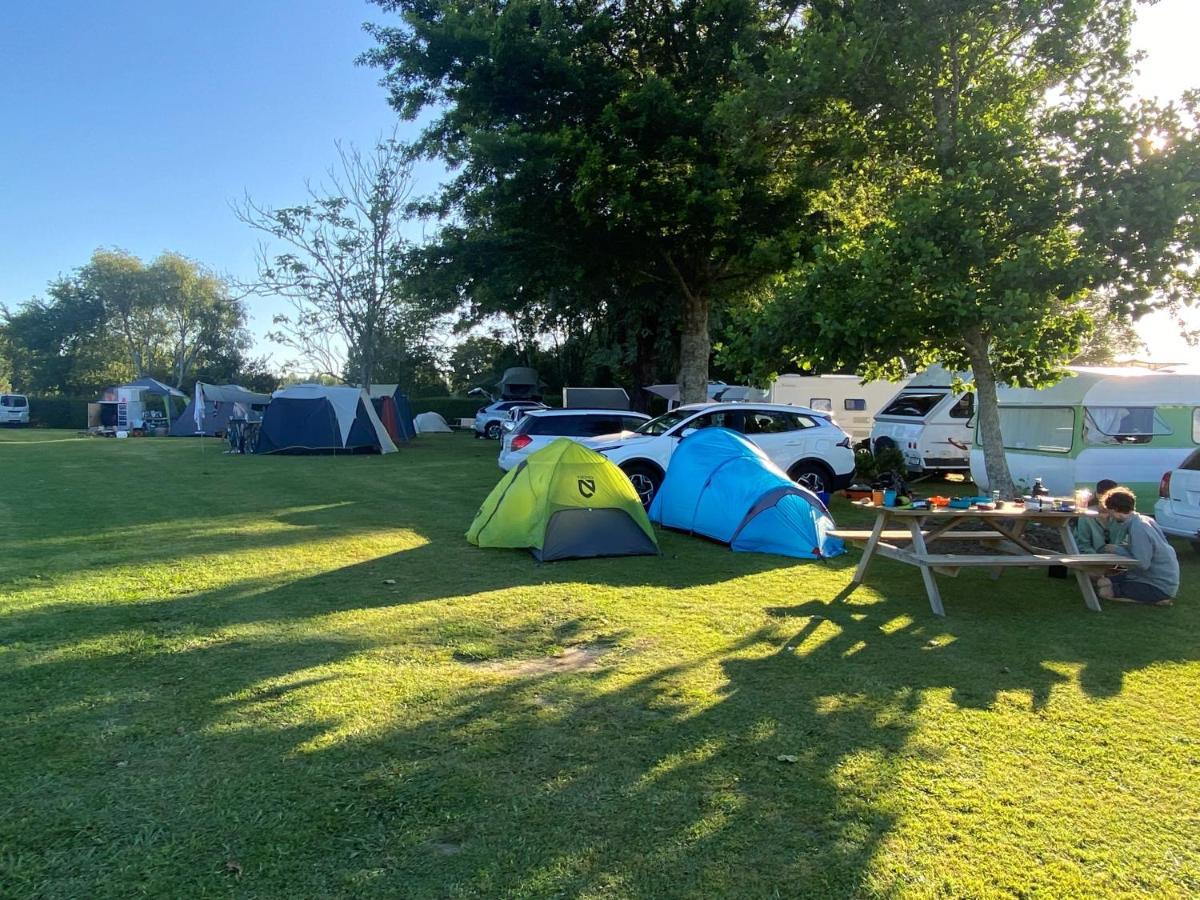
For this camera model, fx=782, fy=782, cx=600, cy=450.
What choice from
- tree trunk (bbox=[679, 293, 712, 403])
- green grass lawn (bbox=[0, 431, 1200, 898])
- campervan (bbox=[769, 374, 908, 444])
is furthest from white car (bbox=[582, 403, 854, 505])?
campervan (bbox=[769, 374, 908, 444])

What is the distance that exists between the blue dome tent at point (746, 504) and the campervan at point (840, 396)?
10904mm

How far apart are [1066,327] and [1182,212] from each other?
152cm

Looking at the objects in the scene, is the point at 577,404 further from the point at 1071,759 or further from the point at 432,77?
the point at 1071,759

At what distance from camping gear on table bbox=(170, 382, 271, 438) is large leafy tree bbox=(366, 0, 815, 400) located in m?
18.9

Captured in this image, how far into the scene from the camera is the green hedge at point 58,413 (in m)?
45.6

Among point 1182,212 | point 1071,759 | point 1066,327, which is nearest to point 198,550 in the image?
point 1071,759

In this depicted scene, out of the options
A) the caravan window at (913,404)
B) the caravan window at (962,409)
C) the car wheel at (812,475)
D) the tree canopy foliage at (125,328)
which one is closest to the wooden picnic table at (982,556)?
the car wheel at (812,475)

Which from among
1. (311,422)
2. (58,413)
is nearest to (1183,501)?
(311,422)

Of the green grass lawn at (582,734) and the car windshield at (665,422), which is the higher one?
the car windshield at (665,422)

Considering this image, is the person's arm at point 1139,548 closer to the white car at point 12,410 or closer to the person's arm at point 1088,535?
the person's arm at point 1088,535

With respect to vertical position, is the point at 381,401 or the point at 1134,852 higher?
the point at 381,401

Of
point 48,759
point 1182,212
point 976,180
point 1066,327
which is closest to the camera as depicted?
point 48,759

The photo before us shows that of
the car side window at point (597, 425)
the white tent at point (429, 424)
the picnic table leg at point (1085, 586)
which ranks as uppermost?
the car side window at point (597, 425)

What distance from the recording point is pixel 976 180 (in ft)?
26.3
